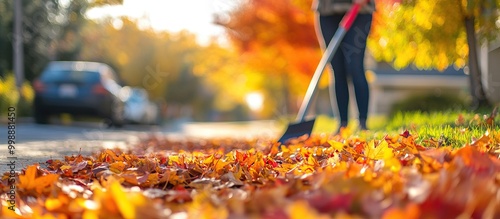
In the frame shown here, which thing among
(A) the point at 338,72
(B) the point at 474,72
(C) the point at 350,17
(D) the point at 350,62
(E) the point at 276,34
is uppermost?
(C) the point at 350,17

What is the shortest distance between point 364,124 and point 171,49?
116 feet

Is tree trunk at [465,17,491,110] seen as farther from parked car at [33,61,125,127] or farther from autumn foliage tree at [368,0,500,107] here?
parked car at [33,61,125,127]

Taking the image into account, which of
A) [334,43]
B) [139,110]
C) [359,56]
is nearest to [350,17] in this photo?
[334,43]

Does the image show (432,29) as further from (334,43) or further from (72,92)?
(72,92)

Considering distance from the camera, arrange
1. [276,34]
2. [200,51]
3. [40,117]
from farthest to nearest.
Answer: [200,51], [276,34], [40,117]

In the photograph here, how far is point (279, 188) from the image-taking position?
1874 millimetres

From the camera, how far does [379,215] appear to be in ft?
5.11

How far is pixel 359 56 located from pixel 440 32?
3278mm

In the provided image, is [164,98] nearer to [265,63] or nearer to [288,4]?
[265,63]

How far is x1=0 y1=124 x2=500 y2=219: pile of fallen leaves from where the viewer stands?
1636 mm

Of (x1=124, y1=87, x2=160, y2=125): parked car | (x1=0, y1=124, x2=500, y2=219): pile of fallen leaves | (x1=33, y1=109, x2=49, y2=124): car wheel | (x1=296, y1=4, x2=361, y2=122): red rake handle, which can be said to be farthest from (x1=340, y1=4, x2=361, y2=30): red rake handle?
(x1=124, y1=87, x2=160, y2=125): parked car

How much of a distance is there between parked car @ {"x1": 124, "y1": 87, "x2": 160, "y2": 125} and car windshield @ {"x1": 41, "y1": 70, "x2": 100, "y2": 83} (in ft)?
10.6

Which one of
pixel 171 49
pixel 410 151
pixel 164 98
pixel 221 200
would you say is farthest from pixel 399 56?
pixel 164 98

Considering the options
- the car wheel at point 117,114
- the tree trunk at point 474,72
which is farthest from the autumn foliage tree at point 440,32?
the car wheel at point 117,114
